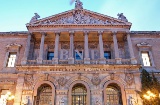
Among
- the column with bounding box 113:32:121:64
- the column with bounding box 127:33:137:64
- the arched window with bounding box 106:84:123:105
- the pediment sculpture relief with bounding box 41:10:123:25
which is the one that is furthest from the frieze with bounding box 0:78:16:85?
the column with bounding box 127:33:137:64

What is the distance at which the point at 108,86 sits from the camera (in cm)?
2222

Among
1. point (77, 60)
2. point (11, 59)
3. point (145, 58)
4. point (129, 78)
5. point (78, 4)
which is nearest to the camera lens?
point (129, 78)

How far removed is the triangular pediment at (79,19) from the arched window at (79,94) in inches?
307

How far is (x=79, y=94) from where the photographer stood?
858 inches

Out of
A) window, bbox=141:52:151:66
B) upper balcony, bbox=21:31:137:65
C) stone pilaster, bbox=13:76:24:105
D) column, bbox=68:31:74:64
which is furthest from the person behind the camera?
window, bbox=141:52:151:66

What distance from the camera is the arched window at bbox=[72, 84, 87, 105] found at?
839 inches

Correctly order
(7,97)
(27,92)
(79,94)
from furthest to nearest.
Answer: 1. (79,94)
2. (27,92)
3. (7,97)

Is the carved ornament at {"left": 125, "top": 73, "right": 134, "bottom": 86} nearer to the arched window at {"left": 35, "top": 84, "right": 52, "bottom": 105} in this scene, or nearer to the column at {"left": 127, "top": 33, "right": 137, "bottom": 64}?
the column at {"left": 127, "top": 33, "right": 137, "bottom": 64}

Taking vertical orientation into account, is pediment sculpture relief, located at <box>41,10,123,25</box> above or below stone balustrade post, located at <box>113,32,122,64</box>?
above

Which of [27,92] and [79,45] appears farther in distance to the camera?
[79,45]

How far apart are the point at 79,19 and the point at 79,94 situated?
30.6 feet

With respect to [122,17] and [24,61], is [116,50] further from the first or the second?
[24,61]

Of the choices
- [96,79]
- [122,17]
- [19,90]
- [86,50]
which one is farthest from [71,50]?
[122,17]

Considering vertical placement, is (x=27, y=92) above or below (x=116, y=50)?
below
